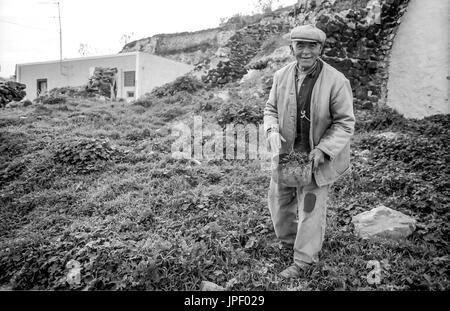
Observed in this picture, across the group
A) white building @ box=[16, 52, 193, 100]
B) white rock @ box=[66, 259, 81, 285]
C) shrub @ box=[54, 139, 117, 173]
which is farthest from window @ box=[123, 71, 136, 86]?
white rock @ box=[66, 259, 81, 285]

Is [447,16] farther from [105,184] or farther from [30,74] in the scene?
[30,74]

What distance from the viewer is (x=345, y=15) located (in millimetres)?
8234

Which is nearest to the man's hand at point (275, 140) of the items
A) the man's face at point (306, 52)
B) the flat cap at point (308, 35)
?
the man's face at point (306, 52)

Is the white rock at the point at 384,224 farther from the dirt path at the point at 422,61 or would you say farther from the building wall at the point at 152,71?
the building wall at the point at 152,71

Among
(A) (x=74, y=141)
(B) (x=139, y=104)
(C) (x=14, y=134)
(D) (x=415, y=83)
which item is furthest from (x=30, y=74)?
(D) (x=415, y=83)

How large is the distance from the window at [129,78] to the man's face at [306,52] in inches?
676

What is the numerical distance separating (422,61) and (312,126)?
21.2 feet

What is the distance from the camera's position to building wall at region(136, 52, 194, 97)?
59.1 ft

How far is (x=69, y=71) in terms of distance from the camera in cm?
2106

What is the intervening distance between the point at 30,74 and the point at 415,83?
75.4 feet

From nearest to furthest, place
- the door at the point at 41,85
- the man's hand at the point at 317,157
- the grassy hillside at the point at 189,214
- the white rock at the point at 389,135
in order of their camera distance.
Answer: the man's hand at the point at 317,157
the grassy hillside at the point at 189,214
the white rock at the point at 389,135
the door at the point at 41,85

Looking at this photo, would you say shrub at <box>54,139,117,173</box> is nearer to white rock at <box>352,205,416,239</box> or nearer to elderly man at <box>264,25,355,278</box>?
elderly man at <box>264,25,355,278</box>

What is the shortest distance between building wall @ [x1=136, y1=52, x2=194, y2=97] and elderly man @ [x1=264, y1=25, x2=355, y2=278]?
16181 millimetres

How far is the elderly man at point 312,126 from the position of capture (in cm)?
259
